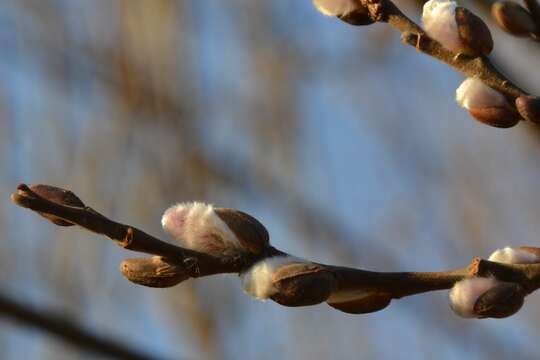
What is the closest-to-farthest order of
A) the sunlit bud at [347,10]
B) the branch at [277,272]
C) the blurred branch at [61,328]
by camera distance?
the branch at [277,272] < the sunlit bud at [347,10] < the blurred branch at [61,328]

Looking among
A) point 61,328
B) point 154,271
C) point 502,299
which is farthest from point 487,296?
point 61,328

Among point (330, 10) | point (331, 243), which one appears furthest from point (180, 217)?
point (331, 243)

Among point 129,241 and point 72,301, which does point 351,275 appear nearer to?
point 129,241

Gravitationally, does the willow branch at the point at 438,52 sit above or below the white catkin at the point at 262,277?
above

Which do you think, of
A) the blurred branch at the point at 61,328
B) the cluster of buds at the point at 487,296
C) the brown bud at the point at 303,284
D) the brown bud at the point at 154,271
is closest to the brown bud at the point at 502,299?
the cluster of buds at the point at 487,296

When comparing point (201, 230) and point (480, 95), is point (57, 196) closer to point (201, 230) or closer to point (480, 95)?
point (201, 230)

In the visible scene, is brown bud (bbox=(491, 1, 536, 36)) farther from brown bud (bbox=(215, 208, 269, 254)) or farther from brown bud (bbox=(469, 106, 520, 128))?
brown bud (bbox=(215, 208, 269, 254))

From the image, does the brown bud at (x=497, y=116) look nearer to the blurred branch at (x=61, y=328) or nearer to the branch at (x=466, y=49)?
the branch at (x=466, y=49)

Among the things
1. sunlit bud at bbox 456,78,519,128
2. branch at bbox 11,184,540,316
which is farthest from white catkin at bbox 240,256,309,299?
sunlit bud at bbox 456,78,519,128
